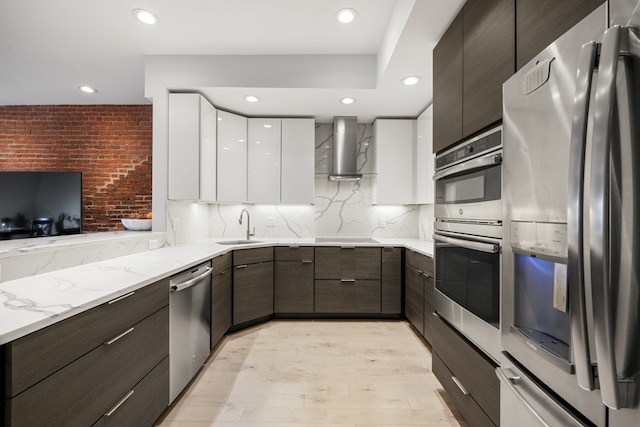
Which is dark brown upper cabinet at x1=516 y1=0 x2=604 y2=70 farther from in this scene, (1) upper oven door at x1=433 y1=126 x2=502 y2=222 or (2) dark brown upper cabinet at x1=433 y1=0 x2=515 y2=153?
(1) upper oven door at x1=433 y1=126 x2=502 y2=222

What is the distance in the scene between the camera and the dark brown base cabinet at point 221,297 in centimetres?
239

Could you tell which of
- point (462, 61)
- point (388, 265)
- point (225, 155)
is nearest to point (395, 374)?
point (388, 265)

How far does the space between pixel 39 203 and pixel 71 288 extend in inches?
117

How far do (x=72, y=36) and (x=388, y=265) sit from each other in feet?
11.5

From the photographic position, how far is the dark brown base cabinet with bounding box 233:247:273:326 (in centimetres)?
284

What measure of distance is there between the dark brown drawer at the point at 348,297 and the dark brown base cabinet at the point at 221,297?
2.98 feet

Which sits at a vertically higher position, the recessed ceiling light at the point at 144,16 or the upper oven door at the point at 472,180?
the recessed ceiling light at the point at 144,16

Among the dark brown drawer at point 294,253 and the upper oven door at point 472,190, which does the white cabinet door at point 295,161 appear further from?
the upper oven door at point 472,190

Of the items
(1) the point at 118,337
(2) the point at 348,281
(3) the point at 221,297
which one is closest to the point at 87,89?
(3) the point at 221,297

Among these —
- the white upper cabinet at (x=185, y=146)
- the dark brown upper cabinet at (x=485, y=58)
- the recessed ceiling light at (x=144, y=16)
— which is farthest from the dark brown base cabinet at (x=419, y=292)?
the recessed ceiling light at (x=144, y=16)

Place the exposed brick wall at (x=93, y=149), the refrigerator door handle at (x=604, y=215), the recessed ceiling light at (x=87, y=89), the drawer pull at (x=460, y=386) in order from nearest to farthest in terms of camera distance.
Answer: the refrigerator door handle at (x=604, y=215), the drawer pull at (x=460, y=386), the recessed ceiling light at (x=87, y=89), the exposed brick wall at (x=93, y=149)

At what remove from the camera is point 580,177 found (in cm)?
67

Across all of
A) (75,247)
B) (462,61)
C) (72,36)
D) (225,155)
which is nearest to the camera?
(462,61)

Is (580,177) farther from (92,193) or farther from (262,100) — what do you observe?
(92,193)
